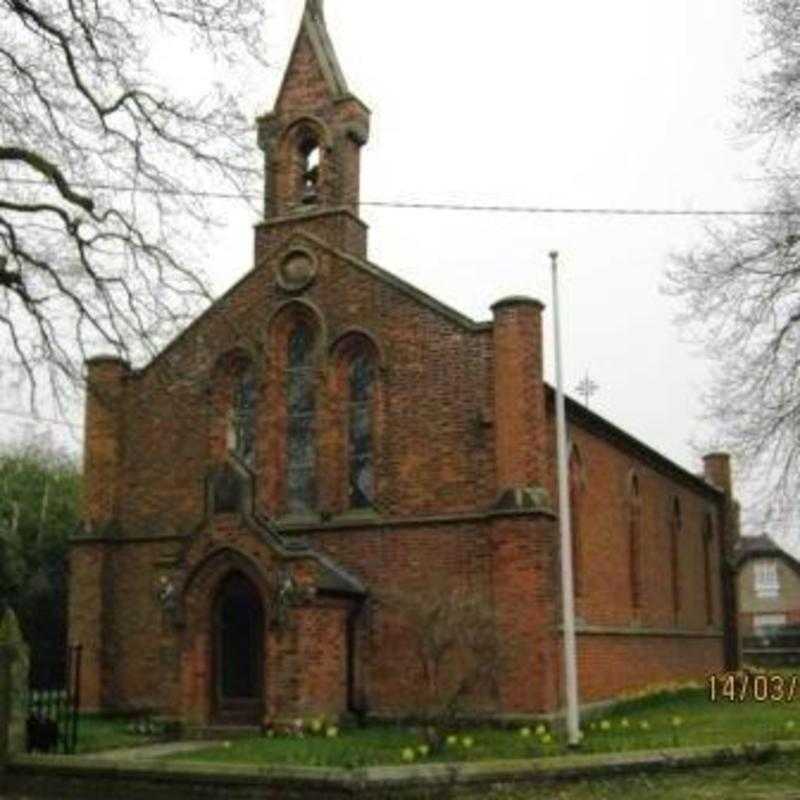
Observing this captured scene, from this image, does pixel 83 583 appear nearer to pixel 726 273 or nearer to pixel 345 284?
pixel 345 284

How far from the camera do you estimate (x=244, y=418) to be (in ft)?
86.9

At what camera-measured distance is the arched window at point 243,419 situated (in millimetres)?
26109

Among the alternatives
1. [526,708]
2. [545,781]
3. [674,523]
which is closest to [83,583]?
[526,708]

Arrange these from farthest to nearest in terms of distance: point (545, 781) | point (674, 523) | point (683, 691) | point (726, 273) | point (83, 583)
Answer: point (674, 523)
point (683, 691)
point (83, 583)
point (726, 273)
point (545, 781)

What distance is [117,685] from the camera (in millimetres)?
25891

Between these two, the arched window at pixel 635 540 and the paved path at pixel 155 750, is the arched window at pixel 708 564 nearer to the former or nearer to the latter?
the arched window at pixel 635 540

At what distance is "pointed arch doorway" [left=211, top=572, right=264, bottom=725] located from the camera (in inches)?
901

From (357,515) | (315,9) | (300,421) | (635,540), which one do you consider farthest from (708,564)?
(315,9)

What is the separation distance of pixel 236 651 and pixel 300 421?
5.08 metres

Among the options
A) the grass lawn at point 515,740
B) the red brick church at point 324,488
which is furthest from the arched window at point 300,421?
the grass lawn at point 515,740

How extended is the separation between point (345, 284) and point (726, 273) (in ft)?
26.7

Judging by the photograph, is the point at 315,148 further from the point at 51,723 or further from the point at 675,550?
the point at 675,550
